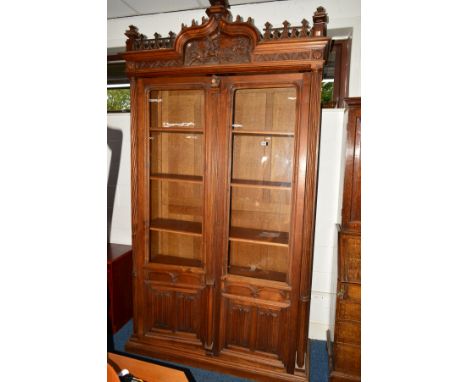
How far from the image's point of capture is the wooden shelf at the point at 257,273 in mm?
1725

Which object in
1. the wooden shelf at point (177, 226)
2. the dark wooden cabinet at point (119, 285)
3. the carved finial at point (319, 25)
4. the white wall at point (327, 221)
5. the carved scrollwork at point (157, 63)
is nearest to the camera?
the carved finial at point (319, 25)

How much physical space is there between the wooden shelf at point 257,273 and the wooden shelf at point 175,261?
0.24 metres

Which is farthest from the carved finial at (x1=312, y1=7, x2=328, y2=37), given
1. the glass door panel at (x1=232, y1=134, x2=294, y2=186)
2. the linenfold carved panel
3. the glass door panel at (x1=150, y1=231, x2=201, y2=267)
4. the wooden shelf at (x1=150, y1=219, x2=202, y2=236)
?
the glass door panel at (x1=150, y1=231, x2=201, y2=267)

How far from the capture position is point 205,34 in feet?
4.94

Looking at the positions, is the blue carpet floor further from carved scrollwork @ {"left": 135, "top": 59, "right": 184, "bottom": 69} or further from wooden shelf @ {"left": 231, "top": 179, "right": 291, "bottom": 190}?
carved scrollwork @ {"left": 135, "top": 59, "right": 184, "bottom": 69}

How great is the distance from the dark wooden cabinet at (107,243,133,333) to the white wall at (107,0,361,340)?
1.53 metres

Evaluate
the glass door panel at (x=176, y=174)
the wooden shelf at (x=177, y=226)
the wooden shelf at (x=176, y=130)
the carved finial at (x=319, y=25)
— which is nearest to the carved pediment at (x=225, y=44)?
the carved finial at (x=319, y=25)

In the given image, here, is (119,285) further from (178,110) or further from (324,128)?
(324,128)

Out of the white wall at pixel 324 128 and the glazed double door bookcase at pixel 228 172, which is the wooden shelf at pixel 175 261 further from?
the white wall at pixel 324 128
